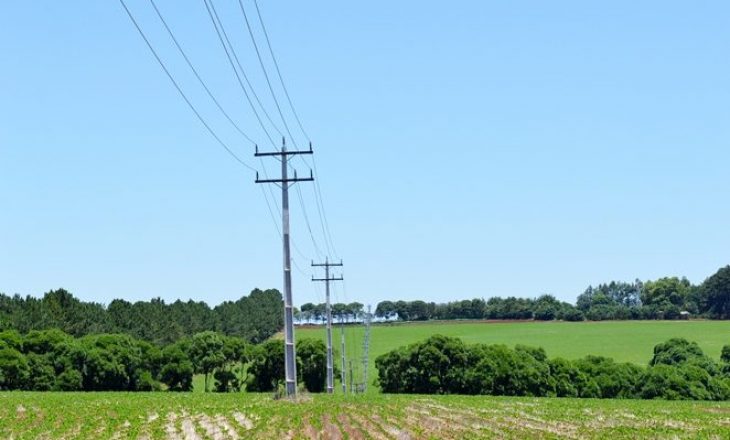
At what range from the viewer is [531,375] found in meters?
99.3

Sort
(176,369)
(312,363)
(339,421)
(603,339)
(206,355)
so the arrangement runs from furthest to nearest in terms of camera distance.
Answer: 1. (603,339)
2. (206,355)
3. (312,363)
4. (176,369)
5. (339,421)

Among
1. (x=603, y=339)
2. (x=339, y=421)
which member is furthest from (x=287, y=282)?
(x=603, y=339)

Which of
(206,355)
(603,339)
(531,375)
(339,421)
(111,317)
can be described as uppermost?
(111,317)

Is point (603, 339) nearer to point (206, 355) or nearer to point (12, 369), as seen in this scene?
point (206, 355)

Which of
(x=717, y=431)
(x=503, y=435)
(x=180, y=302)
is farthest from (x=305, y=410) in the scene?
(x=180, y=302)

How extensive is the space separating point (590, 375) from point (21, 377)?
199 feet

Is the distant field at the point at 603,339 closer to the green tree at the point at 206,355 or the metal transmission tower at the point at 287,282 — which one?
the green tree at the point at 206,355

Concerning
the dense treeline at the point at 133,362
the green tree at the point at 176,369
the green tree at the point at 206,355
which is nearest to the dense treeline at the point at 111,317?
the dense treeline at the point at 133,362

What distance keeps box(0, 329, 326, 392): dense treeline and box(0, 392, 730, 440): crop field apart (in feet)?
149

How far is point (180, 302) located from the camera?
182 metres

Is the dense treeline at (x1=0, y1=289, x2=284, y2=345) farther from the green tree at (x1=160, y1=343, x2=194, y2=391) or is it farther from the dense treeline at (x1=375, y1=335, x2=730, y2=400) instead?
the dense treeline at (x1=375, y1=335, x2=730, y2=400)

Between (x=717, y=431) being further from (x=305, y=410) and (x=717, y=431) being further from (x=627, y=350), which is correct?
(x=627, y=350)

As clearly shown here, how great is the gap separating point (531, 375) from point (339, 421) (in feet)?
204

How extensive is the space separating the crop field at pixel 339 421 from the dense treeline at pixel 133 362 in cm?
4541
